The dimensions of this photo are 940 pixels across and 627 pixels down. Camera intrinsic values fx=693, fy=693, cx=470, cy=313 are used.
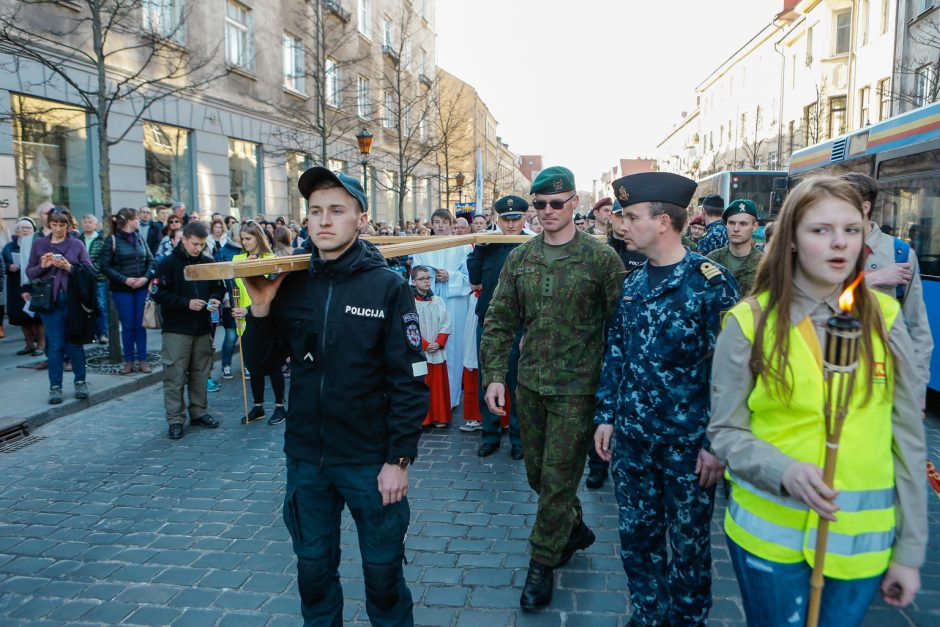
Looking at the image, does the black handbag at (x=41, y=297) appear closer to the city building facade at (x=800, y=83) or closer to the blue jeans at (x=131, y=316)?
the blue jeans at (x=131, y=316)

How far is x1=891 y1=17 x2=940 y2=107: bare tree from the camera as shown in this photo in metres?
20.2

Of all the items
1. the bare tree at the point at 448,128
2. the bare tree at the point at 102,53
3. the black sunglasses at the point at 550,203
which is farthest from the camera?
the bare tree at the point at 448,128

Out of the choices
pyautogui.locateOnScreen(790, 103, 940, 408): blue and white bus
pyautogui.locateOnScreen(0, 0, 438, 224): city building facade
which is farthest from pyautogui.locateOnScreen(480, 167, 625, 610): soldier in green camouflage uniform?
pyautogui.locateOnScreen(0, 0, 438, 224): city building facade

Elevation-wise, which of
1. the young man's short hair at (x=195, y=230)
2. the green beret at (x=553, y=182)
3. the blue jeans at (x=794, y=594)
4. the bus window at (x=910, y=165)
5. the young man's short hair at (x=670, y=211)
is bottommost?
the blue jeans at (x=794, y=594)

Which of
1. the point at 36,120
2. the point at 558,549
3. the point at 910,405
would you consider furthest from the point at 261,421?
the point at 36,120

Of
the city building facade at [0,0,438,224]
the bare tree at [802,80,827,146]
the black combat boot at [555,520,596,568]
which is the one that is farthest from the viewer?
the bare tree at [802,80,827,146]

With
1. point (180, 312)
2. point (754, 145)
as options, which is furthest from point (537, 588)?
point (754, 145)

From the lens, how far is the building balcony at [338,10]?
72.9 feet

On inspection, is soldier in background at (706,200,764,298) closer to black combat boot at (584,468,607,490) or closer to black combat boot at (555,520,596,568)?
black combat boot at (584,468,607,490)

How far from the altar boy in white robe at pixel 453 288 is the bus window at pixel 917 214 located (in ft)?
17.4

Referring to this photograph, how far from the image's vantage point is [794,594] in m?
1.99

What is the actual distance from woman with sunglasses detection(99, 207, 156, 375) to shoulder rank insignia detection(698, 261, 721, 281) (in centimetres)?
767

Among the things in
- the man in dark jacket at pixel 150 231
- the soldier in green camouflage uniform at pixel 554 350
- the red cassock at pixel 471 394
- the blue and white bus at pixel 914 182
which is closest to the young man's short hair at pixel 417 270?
the red cassock at pixel 471 394

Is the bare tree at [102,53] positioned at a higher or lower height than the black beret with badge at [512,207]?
higher
